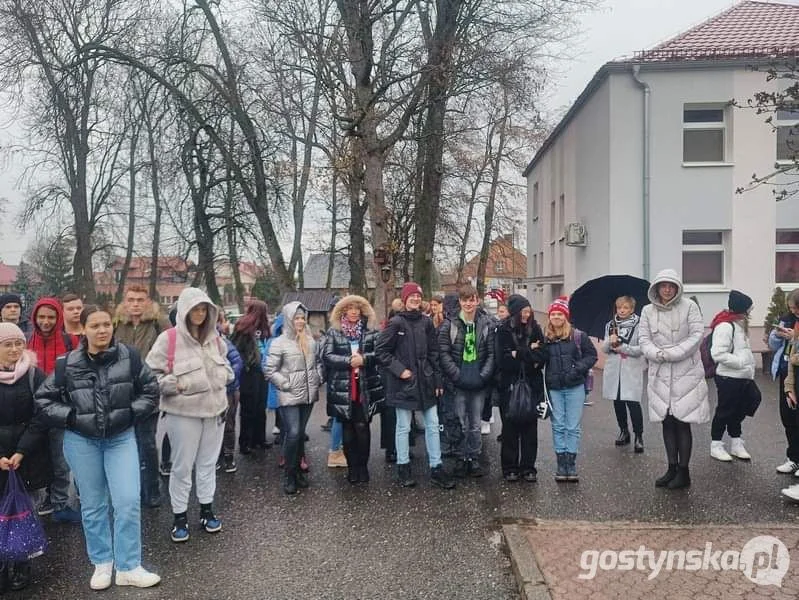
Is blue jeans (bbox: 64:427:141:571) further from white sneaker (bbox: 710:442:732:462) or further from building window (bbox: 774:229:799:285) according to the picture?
building window (bbox: 774:229:799:285)

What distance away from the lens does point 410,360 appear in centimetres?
604

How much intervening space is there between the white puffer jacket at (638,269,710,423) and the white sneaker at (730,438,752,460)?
1.39m

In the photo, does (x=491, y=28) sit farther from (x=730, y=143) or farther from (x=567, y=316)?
(x=567, y=316)

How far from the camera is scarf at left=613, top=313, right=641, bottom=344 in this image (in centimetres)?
696

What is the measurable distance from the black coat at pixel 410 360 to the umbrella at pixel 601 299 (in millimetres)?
2231

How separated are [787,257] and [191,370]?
1543 centimetres

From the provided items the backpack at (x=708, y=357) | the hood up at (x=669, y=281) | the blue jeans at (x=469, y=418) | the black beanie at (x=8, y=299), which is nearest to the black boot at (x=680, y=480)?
the backpack at (x=708, y=357)

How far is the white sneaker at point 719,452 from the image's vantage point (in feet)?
22.0

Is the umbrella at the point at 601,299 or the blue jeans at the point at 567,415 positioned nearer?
the blue jeans at the point at 567,415

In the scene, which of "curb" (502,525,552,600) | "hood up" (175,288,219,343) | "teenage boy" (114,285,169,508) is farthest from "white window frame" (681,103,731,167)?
"hood up" (175,288,219,343)

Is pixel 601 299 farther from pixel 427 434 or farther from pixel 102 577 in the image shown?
pixel 102 577

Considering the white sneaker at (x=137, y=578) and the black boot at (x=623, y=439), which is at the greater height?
the black boot at (x=623, y=439)

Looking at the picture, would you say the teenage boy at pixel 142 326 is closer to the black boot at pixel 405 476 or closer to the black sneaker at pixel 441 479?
the black boot at pixel 405 476

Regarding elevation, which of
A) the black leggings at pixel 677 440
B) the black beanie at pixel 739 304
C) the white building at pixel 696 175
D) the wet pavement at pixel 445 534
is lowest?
the wet pavement at pixel 445 534
